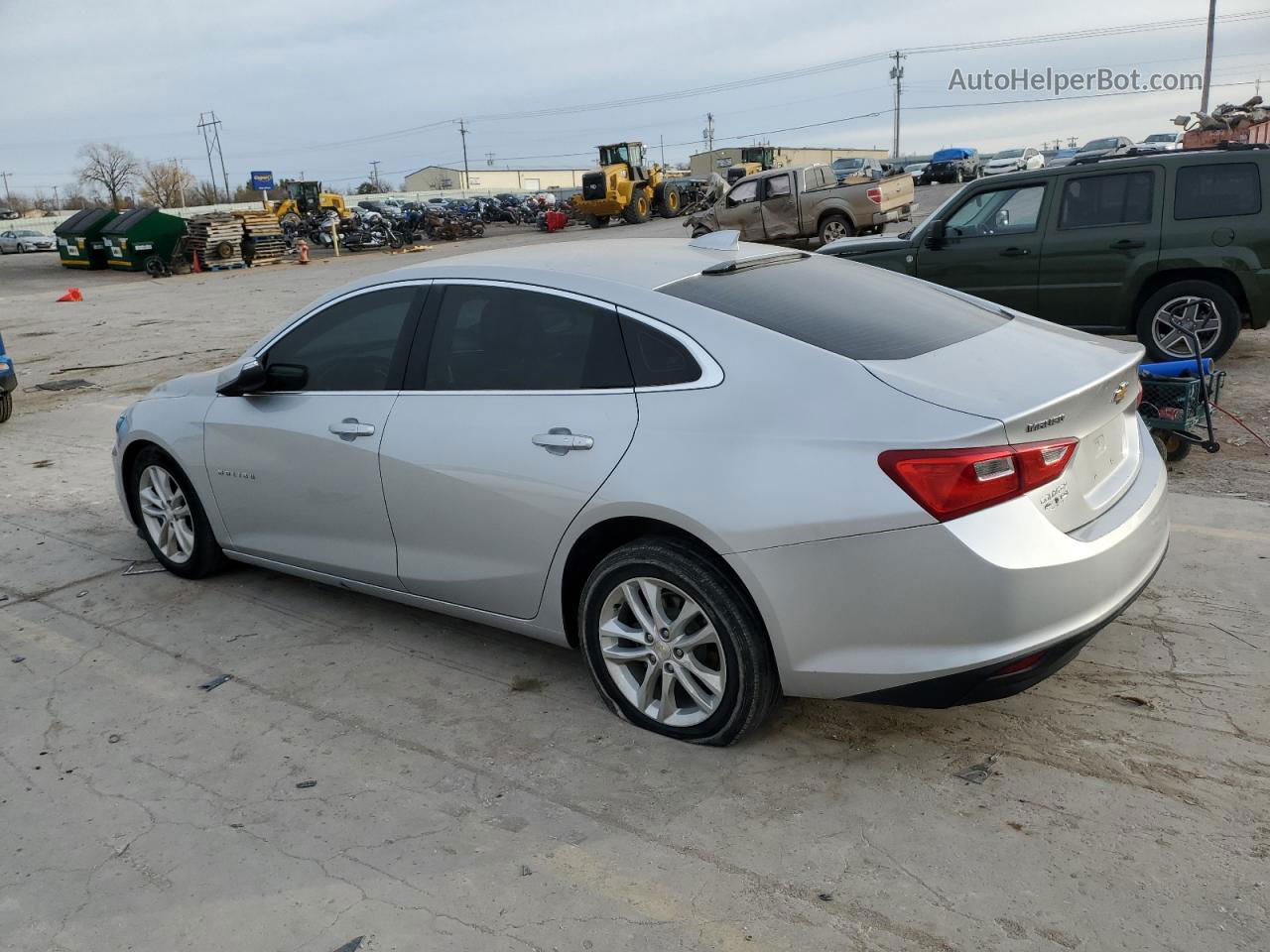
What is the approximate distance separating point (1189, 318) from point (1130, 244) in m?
0.73

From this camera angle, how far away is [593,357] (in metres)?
3.54

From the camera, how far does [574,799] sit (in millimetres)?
3201

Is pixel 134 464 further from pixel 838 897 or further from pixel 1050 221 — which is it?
pixel 1050 221

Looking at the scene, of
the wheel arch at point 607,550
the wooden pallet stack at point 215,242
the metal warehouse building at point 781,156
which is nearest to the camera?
the wheel arch at point 607,550

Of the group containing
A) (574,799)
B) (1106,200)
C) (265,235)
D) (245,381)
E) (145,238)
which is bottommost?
(574,799)

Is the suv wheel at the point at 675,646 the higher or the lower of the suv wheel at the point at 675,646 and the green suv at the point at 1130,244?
the lower

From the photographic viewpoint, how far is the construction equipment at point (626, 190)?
38.0 m

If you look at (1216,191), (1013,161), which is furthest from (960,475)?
(1013,161)

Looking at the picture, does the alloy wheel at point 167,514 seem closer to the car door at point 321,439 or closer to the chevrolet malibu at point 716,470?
the car door at point 321,439

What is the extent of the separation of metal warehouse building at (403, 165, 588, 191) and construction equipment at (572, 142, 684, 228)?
9015 centimetres

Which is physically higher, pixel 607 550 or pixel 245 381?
pixel 245 381

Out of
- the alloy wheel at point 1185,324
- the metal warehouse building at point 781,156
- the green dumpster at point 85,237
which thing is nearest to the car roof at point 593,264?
the alloy wheel at point 1185,324

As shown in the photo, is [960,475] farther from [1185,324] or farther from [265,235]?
[265,235]

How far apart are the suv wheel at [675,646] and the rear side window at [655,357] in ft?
1.70
